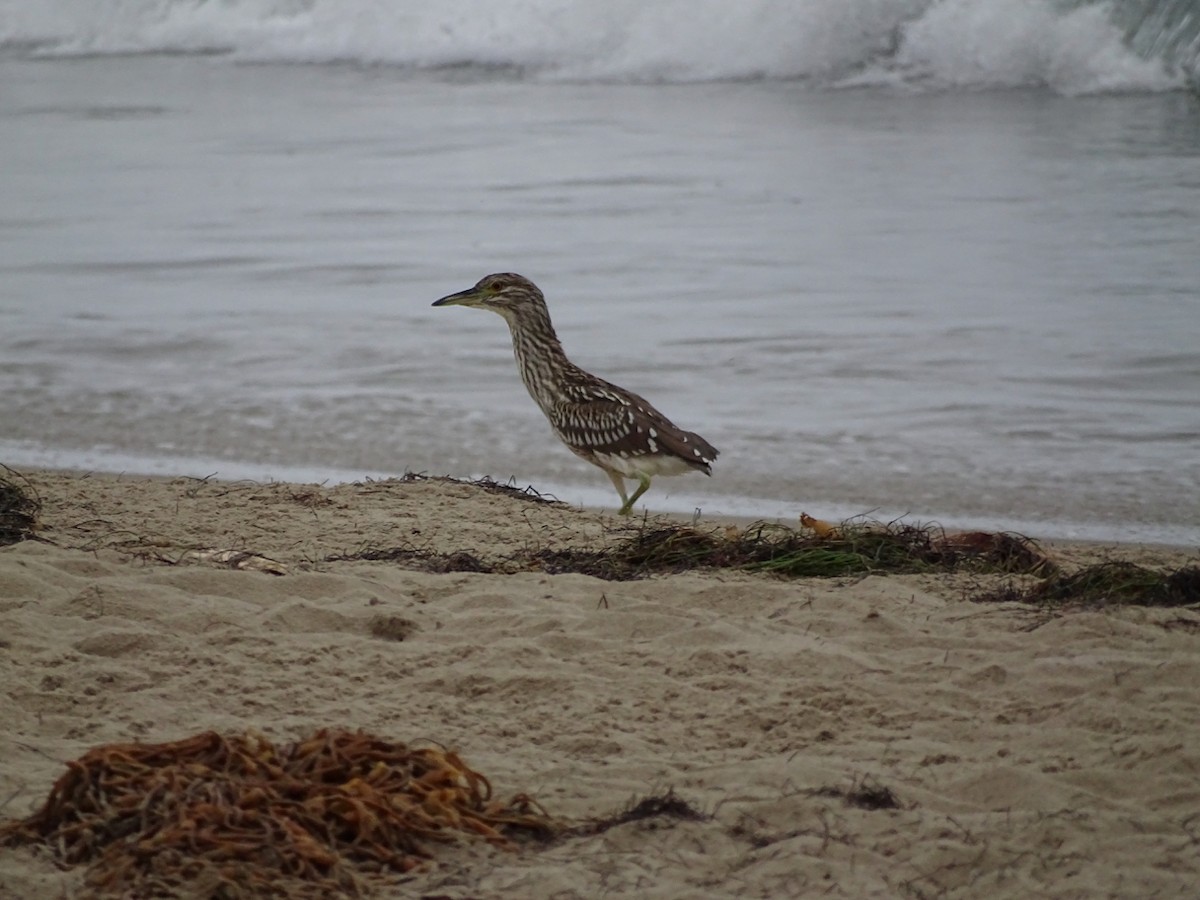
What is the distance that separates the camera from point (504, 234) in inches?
588

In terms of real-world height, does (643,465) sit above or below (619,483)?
above

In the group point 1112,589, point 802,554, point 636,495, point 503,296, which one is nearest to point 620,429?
point 636,495

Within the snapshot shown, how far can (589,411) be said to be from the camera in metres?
7.75

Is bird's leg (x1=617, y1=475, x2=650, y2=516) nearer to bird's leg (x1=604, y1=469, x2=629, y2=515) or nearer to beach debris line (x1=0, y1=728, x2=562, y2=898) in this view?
bird's leg (x1=604, y1=469, x2=629, y2=515)

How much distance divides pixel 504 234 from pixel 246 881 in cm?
1171

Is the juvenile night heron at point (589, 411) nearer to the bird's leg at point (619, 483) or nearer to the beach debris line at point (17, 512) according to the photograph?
the bird's leg at point (619, 483)

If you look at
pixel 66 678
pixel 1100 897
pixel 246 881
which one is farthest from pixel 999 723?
pixel 66 678

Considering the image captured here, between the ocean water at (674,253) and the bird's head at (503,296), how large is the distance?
949 mm

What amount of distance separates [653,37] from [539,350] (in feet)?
57.6

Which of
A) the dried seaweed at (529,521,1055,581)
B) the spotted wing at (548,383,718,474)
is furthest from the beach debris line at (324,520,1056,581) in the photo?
the spotted wing at (548,383,718,474)

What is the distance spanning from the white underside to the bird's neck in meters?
0.68

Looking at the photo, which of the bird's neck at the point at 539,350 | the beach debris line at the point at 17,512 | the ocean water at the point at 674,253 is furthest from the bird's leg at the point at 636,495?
the beach debris line at the point at 17,512

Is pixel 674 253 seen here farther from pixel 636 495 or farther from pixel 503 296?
pixel 636 495

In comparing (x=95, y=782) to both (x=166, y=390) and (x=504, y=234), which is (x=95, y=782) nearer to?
(x=166, y=390)
